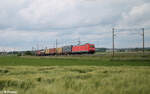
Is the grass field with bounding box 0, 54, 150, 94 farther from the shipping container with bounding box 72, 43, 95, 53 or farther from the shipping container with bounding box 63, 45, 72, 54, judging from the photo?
the shipping container with bounding box 63, 45, 72, 54

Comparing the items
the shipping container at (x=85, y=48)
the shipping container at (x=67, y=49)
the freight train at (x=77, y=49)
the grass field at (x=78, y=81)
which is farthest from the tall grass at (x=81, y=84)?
the shipping container at (x=67, y=49)

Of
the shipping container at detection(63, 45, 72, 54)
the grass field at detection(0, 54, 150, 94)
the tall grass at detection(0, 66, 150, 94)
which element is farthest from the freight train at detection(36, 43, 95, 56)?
the tall grass at detection(0, 66, 150, 94)

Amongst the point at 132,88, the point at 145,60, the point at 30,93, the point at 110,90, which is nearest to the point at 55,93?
the point at 30,93

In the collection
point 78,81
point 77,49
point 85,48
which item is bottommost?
point 78,81

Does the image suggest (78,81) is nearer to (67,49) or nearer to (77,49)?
(77,49)

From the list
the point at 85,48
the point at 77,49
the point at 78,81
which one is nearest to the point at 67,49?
the point at 77,49

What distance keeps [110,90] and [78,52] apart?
188ft

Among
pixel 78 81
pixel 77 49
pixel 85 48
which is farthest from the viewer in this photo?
pixel 77 49

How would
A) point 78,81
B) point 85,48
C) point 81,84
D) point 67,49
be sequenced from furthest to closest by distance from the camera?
point 67,49, point 85,48, point 78,81, point 81,84

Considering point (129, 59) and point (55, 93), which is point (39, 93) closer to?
point (55, 93)

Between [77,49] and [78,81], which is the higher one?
[77,49]

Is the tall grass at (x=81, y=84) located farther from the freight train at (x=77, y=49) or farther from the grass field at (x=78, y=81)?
the freight train at (x=77, y=49)

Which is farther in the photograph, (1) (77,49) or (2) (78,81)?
(1) (77,49)

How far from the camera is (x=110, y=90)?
5.87 metres
